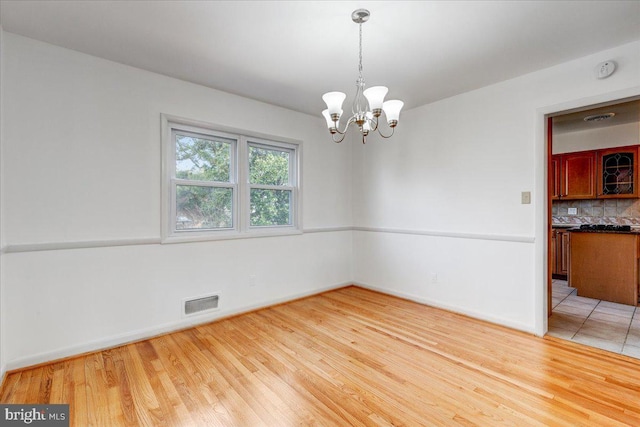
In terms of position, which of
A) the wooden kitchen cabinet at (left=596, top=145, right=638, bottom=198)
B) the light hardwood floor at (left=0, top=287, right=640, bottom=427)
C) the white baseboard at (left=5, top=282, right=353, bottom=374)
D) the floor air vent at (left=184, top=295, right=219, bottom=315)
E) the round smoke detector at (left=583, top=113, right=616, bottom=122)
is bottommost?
the light hardwood floor at (left=0, top=287, right=640, bottom=427)

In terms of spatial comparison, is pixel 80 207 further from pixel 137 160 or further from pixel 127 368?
pixel 127 368

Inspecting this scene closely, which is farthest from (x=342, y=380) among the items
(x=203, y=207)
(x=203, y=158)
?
(x=203, y=158)

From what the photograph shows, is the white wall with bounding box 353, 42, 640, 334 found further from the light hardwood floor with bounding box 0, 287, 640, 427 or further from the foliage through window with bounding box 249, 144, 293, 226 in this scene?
the foliage through window with bounding box 249, 144, 293, 226

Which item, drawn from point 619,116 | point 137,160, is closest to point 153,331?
point 137,160

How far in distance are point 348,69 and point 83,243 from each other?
2692 mm

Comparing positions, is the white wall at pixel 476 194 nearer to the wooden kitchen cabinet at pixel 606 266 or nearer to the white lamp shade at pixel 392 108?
the white lamp shade at pixel 392 108

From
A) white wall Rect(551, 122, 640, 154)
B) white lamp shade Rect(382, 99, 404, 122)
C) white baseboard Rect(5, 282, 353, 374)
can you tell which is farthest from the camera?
white wall Rect(551, 122, 640, 154)

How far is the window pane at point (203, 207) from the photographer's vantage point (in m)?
3.05

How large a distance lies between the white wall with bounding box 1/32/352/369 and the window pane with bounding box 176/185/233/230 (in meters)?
0.22

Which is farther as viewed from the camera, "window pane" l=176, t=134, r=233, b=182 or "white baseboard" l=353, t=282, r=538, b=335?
"window pane" l=176, t=134, r=233, b=182

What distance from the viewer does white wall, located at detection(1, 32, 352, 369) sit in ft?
7.26

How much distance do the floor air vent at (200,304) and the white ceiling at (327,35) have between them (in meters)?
2.20

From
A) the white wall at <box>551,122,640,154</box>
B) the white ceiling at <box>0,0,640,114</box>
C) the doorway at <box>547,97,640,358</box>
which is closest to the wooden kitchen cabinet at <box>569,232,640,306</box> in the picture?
the doorway at <box>547,97,640,358</box>

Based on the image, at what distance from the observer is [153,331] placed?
2.78 metres
